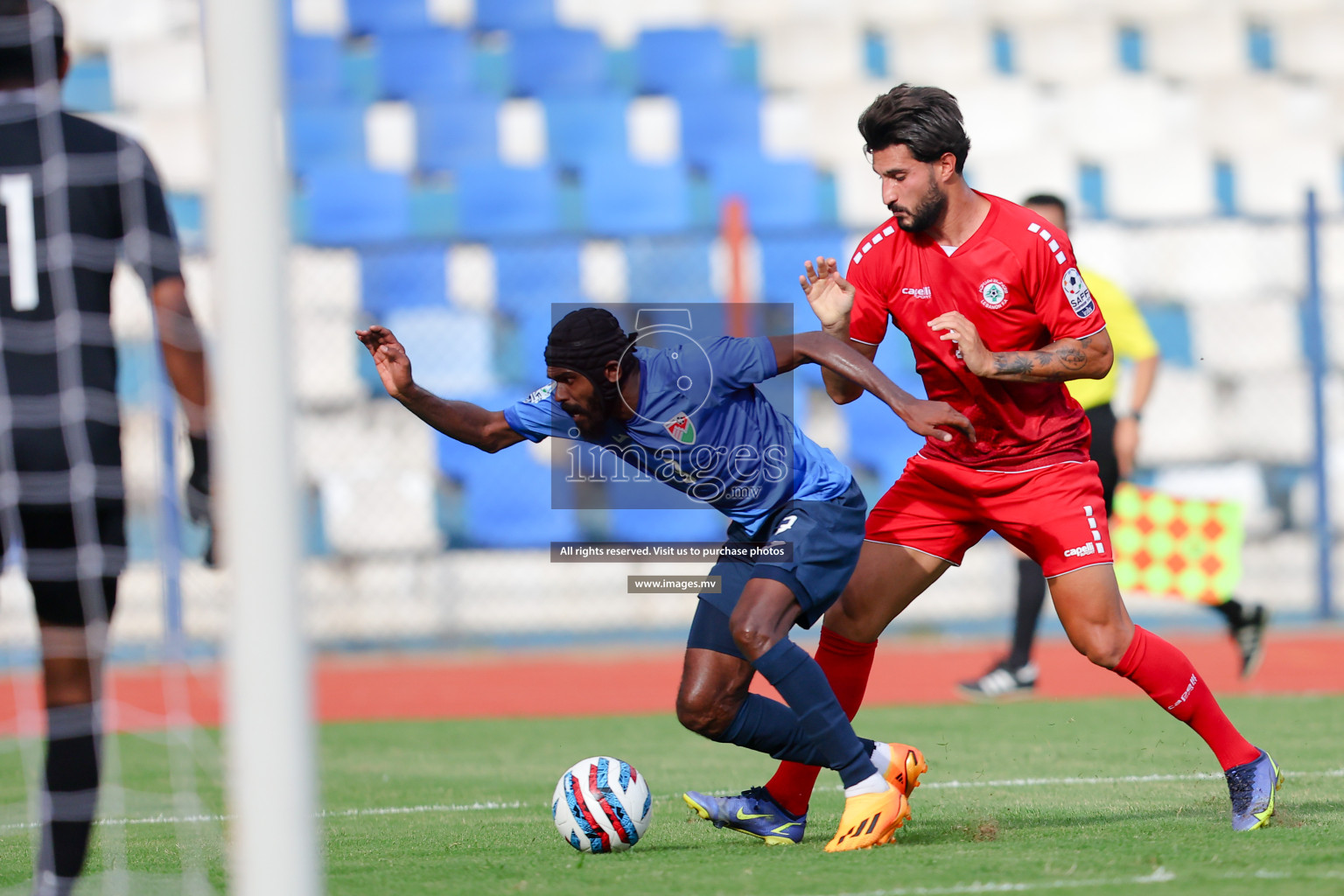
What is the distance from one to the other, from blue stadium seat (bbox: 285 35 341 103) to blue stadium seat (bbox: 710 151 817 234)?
3.70 m

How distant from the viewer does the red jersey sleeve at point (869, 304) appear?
4699 millimetres

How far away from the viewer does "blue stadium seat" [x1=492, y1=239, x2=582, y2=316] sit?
1206cm

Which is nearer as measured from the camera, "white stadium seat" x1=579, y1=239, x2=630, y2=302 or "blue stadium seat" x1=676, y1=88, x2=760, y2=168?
"white stadium seat" x1=579, y1=239, x2=630, y2=302

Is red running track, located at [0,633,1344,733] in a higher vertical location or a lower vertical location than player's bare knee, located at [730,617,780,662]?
lower

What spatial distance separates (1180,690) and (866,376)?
134 centimetres

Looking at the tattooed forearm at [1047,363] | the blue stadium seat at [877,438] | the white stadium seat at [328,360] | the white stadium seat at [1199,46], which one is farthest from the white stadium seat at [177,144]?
the tattooed forearm at [1047,363]

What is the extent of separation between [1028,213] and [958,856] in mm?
1899

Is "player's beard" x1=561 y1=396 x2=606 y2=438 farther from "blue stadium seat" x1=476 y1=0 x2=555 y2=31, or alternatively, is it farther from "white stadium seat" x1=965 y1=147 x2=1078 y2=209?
"blue stadium seat" x1=476 y1=0 x2=555 y2=31

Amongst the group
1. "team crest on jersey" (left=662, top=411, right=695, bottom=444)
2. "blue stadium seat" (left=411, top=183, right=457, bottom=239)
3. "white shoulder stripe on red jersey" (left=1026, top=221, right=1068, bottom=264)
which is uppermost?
"blue stadium seat" (left=411, top=183, right=457, bottom=239)

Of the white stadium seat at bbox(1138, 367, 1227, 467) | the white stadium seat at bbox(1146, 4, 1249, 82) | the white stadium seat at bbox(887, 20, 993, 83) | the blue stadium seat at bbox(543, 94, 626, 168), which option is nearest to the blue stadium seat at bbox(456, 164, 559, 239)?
the blue stadium seat at bbox(543, 94, 626, 168)

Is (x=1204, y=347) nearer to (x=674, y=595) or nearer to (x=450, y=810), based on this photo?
(x=674, y=595)

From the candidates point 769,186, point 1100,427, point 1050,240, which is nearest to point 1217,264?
point 769,186

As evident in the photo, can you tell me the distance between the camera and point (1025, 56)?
51.3 feet

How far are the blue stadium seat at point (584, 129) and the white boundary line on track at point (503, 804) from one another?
9.57 meters
